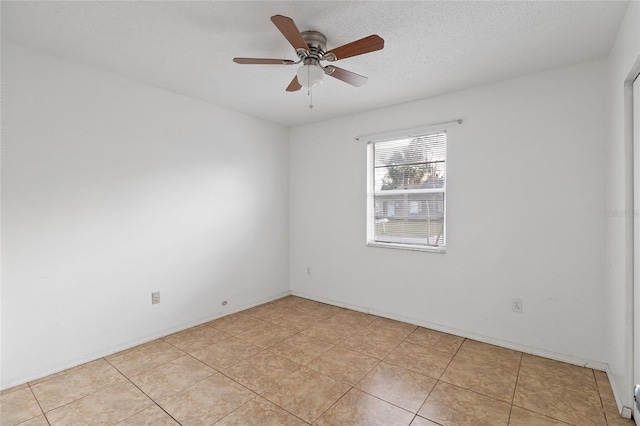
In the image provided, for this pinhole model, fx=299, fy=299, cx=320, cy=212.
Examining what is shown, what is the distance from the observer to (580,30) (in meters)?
2.03

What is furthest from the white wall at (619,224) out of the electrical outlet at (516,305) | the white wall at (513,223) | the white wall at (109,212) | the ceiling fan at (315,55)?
the white wall at (109,212)

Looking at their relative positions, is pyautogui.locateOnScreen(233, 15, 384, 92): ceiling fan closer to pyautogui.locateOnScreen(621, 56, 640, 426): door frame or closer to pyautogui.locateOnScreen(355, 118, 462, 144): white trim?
pyautogui.locateOnScreen(355, 118, 462, 144): white trim

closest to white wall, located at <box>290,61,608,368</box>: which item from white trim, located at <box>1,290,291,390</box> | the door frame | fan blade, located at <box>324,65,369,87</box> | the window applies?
the window

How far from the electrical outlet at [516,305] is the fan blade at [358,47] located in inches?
98.8

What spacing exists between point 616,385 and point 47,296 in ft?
14.0

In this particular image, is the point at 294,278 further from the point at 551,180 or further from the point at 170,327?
the point at 551,180

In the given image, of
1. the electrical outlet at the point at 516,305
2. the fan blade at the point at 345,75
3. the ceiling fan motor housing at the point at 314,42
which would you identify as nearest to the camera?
the ceiling fan motor housing at the point at 314,42

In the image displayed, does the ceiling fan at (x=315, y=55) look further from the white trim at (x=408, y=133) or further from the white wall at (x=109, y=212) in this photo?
the white wall at (x=109, y=212)

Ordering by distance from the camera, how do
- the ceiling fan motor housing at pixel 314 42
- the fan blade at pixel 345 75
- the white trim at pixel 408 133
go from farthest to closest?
the white trim at pixel 408 133
the fan blade at pixel 345 75
the ceiling fan motor housing at pixel 314 42

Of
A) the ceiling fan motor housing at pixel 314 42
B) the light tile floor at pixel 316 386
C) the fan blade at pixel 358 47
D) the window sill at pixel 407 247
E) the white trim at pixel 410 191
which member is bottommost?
the light tile floor at pixel 316 386

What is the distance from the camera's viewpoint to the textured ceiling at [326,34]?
1.83 m

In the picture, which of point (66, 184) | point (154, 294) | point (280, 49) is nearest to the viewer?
point (280, 49)

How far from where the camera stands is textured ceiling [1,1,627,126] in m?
1.83

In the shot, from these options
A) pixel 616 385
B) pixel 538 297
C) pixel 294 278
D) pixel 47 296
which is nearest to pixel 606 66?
pixel 538 297
